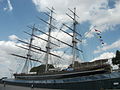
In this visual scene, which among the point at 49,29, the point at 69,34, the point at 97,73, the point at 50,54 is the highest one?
the point at 49,29

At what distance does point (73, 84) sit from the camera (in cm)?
3772

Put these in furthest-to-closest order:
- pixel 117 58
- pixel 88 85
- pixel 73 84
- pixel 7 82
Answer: pixel 7 82 < pixel 117 58 < pixel 73 84 < pixel 88 85

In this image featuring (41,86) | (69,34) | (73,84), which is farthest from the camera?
(69,34)

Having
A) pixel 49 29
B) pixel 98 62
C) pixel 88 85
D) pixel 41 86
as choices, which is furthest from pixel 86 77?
pixel 49 29

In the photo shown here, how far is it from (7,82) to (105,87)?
51.5m

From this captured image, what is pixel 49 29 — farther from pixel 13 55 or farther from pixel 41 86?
pixel 41 86

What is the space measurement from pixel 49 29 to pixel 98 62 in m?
32.1

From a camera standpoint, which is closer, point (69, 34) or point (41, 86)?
point (41, 86)

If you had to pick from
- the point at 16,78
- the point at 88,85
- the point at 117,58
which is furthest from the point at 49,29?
the point at 88,85

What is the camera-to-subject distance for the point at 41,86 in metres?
48.7

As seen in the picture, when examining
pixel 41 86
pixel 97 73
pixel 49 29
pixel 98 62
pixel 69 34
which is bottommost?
pixel 41 86

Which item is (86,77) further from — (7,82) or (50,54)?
(7,82)

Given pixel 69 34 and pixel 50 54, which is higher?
pixel 69 34

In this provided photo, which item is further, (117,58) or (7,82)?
(7,82)
